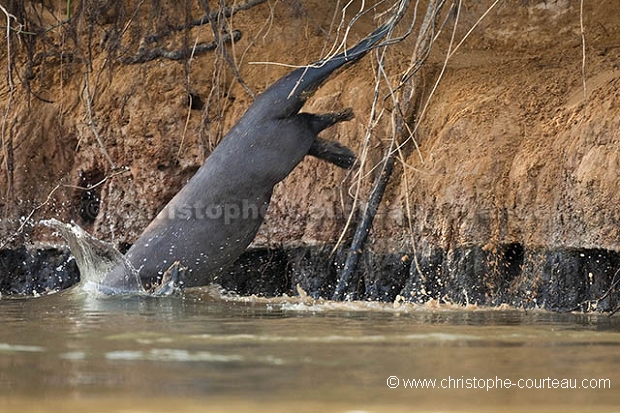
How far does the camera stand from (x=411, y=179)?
A: 5.88 metres

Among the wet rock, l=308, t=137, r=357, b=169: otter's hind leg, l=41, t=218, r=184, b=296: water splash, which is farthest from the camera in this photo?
the wet rock

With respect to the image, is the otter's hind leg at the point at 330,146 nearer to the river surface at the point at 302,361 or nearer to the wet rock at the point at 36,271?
the river surface at the point at 302,361

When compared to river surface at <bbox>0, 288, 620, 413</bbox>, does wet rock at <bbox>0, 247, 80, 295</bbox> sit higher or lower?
higher

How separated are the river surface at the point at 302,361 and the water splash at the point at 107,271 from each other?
2.67 feet

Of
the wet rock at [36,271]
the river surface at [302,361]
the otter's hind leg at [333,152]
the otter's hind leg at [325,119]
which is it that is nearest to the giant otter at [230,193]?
the otter's hind leg at [325,119]

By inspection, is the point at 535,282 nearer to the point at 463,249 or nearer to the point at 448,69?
the point at 463,249

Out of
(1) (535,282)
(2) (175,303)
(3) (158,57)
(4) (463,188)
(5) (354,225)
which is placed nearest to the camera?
(2) (175,303)

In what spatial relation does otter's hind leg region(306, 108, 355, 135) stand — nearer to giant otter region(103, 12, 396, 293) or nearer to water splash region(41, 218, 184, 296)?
giant otter region(103, 12, 396, 293)

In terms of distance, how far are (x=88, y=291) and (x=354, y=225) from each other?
1570 millimetres

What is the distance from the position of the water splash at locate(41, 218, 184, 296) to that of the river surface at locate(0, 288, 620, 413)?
0.81 metres

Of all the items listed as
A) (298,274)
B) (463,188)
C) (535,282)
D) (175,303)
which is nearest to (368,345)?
(175,303)

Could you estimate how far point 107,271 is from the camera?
5418 mm

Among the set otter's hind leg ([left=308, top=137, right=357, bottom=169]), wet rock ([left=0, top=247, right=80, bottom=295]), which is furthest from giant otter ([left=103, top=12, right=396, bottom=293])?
wet rock ([left=0, top=247, right=80, bottom=295])

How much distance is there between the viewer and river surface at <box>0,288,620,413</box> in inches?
90.4
